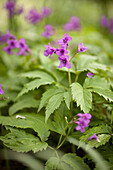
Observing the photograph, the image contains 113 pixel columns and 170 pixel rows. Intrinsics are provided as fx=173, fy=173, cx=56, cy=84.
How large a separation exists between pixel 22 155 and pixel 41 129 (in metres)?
0.36

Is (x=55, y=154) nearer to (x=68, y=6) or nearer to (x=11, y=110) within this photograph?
(x=11, y=110)

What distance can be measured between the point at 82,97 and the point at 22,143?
77cm

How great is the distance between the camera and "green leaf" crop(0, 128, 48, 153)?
1671 mm

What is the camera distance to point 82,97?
184 cm

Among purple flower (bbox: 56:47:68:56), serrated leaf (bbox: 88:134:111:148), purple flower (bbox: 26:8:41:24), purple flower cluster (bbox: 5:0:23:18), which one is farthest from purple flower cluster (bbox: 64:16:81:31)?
serrated leaf (bbox: 88:134:111:148)

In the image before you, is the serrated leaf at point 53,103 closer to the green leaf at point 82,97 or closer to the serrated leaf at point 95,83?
the green leaf at point 82,97

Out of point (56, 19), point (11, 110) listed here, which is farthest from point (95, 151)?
point (56, 19)

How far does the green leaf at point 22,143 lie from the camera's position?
167cm

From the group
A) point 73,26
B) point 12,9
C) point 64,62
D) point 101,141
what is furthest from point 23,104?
point 73,26

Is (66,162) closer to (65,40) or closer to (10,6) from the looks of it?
(65,40)

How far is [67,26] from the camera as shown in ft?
16.0

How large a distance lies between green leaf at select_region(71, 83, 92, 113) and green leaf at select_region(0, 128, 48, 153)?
53 centimetres

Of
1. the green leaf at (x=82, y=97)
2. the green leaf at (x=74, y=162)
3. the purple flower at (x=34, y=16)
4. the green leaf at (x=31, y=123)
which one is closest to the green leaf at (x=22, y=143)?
the green leaf at (x=31, y=123)

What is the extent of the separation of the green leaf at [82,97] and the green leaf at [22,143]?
532mm
